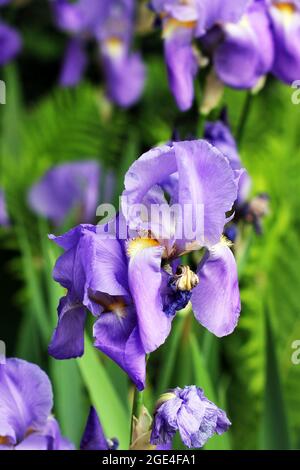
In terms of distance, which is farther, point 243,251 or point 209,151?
point 243,251

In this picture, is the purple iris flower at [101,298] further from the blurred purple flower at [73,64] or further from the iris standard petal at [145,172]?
the blurred purple flower at [73,64]

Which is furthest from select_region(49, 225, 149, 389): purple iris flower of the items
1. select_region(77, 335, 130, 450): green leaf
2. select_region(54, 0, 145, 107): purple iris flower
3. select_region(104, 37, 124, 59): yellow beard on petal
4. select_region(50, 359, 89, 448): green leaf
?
select_region(104, 37, 124, 59): yellow beard on petal

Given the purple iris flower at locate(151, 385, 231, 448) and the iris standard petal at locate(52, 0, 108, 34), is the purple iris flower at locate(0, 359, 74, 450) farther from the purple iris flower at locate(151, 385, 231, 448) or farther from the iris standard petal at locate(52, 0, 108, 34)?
the iris standard petal at locate(52, 0, 108, 34)

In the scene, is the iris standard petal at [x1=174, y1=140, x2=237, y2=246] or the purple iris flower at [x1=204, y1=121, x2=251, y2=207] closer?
the iris standard petal at [x1=174, y1=140, x2=237, y2=246]
